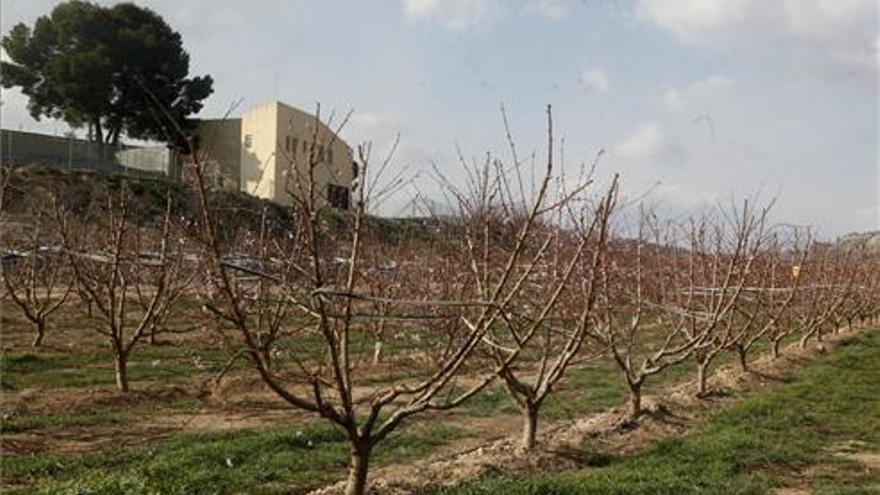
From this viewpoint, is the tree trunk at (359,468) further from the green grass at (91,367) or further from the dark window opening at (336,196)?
the green grass at (91,367)

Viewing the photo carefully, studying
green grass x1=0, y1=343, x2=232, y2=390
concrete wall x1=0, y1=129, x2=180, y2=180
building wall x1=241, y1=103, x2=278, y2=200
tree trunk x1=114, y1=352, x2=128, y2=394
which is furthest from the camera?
building wall x1=241, y1=103, x2=278, y2=200

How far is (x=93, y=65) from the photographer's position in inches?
1452

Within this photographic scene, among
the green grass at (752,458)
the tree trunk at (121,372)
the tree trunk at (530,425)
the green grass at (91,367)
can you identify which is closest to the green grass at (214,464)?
the tree trunk at (530,425)

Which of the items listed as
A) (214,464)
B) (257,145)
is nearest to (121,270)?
(214,464)

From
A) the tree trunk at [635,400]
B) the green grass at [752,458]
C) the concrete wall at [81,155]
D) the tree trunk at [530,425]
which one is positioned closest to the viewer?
the green grass at [752,458]

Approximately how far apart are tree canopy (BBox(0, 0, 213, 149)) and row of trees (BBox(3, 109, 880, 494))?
13.9 meters

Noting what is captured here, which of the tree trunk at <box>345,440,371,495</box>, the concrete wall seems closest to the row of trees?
the tree trunk at <box>345,440,371,495</box>

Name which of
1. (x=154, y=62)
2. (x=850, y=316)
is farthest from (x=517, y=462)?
(x=154, y=62)

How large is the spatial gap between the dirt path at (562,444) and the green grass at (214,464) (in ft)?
1.56

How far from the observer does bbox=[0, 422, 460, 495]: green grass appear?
22.1 ft

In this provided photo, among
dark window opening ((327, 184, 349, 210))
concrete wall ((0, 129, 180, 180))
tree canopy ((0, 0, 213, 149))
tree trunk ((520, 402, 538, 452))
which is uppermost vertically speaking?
tree canopy ((0, 0, 213, 149))

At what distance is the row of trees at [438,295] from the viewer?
19.7 ft

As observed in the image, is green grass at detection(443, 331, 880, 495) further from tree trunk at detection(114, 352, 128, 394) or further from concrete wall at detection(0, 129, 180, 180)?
concrete wall at detection(0, 129, 180, 180)

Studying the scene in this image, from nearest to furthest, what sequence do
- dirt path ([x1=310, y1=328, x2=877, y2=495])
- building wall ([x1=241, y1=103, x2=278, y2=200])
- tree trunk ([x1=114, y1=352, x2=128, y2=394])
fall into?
1. dirt path ([x1=310, y1=328, x2=877, y2=495])
2. tree trunk ([x1=114, y1=352, x2=128, y2=394])
3. building wall ([x1=241, y1=103, x2=278, y2=200])
